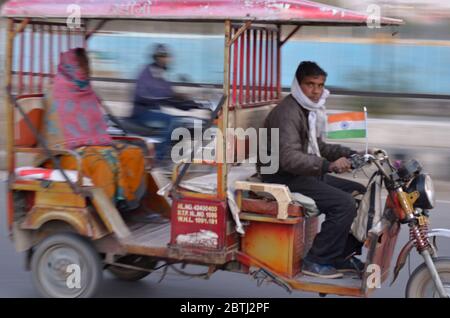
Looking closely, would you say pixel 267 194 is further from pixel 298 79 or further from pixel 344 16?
pixel 344 16

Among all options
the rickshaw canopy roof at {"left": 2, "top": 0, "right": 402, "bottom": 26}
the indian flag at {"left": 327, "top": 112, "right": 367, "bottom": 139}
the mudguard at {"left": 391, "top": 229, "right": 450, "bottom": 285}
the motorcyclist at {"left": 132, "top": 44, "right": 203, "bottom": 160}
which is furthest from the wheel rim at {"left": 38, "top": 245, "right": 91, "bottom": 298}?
the motorcyclist at {"left": 132, "top": 44, "right": 203, "bottom": 160}

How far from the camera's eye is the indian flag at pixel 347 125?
454cm

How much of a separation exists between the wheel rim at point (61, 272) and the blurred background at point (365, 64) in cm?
486

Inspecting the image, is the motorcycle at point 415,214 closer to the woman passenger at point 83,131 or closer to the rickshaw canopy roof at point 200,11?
the rickshaw canopy roof at point 200,11

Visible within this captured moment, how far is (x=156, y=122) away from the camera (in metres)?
8.10

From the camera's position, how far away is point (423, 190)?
441 cm

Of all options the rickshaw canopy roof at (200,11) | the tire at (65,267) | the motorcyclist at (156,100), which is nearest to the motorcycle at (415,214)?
the rickshaw canopy roof at (200,11)

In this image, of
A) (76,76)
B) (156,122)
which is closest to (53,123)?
(76,76)

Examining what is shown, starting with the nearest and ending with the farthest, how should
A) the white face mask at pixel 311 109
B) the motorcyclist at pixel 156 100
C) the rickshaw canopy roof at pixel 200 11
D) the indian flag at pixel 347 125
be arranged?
the rickshaw canopy roof at pixel 200 11 → the indian flag at pixel 347 125 → the white face mask at pixel 311 109 → the motorcyclist at pixel 156 100

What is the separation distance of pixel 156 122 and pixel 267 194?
11.8 ft

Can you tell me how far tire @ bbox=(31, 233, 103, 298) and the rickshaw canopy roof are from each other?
1.36m

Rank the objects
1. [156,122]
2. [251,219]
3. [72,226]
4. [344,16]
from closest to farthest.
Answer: [344,16] → [251,219] → [72,226] → [156,122]
